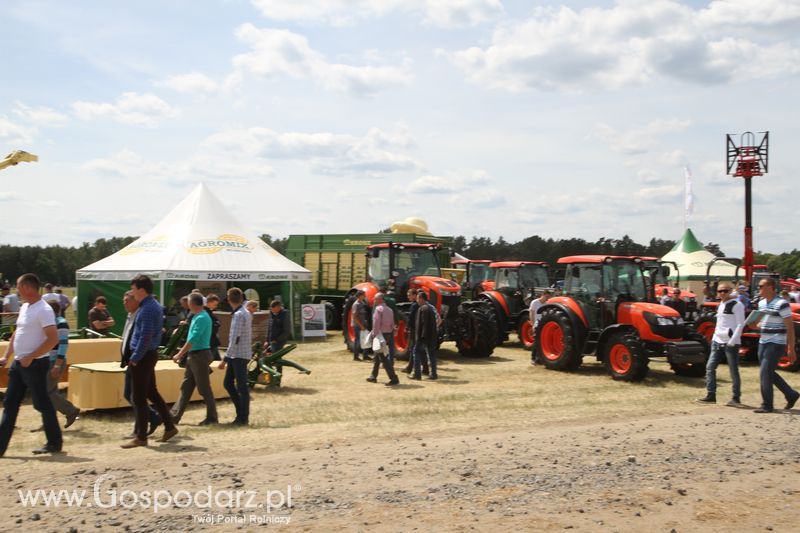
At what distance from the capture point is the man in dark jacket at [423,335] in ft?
37.8

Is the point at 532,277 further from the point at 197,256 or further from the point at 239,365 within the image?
the point at 239,365

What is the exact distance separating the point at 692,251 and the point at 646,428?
2880 centimetres

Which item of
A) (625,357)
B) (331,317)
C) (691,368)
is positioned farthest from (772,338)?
(331,317)

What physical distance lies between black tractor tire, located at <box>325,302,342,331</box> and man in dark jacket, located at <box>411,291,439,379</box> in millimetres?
9465

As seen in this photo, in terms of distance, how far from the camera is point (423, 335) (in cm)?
1152

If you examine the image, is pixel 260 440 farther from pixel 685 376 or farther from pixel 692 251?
pixel 692 251

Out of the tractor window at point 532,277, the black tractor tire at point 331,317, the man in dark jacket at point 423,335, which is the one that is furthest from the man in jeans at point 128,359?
the black tractor tire at point 331,317

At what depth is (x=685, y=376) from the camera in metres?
12.0

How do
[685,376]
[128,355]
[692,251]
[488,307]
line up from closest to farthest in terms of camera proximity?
[128,355]
[685,376]
[488,307]
[692,251]

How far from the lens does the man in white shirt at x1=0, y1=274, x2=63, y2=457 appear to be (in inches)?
244

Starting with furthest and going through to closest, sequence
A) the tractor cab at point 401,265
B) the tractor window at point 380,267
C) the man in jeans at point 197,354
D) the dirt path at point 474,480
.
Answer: the tractor window at point 380,267 < the tractor cab at point 401,265 < the man in jeans at point 197,354 < the dirt path at point 474,480

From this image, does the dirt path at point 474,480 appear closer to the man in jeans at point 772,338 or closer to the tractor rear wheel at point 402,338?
the man in jeans at point 772,338

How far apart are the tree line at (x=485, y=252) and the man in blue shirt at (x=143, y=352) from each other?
15608 millimetres

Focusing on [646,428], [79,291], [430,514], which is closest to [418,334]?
[646,428]
